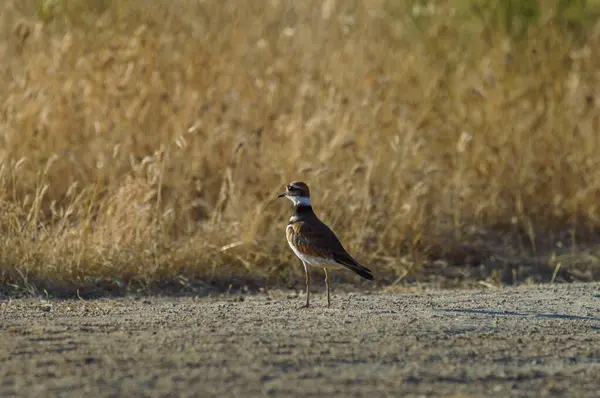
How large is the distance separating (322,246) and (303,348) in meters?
1.52

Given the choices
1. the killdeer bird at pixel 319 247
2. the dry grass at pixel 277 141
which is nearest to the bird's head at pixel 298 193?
the killdeer bird at pixel 319 247

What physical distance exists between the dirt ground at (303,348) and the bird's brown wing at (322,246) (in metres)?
0.30

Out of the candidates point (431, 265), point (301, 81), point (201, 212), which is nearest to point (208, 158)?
point (201, 212)

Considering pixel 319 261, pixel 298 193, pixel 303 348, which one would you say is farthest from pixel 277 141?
pixel 303 348

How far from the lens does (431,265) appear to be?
999 cm

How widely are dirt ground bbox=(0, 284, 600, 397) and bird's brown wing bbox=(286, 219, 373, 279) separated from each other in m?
0.30

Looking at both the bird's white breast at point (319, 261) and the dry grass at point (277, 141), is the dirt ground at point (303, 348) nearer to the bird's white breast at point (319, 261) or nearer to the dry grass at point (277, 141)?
the bird's white breast at point (319, 261)

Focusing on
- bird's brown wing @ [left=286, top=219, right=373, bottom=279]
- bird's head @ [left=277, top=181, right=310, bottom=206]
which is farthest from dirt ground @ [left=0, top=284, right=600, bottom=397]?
bird's head @ [left=277, top=181, right=310, bottom=206]

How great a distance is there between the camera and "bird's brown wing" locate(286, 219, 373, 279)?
7.17 m

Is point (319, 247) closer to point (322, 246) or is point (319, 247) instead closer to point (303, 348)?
point (322, 246)

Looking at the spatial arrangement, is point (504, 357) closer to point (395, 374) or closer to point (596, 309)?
point (395, 374)

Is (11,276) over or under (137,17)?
under

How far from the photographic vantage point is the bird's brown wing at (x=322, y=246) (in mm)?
7172

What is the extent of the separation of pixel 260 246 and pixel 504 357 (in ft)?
12.8
